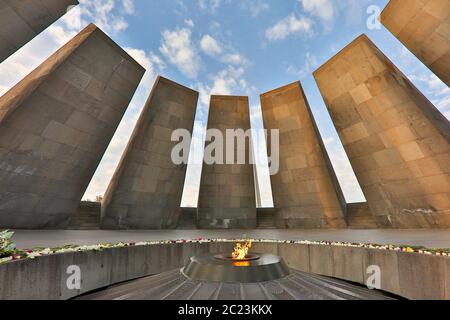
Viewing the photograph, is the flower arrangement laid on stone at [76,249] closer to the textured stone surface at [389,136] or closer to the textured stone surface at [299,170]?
the textured stone surface at [389,136]

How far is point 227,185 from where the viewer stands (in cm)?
1922

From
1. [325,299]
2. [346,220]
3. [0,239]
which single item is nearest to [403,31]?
[346,220]

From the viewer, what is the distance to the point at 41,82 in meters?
11.7

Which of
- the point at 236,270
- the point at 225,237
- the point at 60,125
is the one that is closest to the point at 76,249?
the point at 236,270

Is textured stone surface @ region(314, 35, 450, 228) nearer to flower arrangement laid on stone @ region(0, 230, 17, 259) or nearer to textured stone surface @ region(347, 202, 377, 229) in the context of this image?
textured stone surface @ region(347, 202, 377, 229)

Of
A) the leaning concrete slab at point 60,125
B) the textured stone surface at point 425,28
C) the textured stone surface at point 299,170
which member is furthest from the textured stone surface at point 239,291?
the textured stone surface at point 299,170

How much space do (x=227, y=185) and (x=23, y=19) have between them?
573 inches

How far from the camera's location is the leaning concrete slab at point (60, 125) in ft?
37.8

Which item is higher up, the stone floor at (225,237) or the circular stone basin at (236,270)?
the stone floor at (225,237)

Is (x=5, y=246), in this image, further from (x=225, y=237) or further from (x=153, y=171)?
(x=153, y=171)

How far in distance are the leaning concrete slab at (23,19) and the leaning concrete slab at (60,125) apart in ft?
4.79

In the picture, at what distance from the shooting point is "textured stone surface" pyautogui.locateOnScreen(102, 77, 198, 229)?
16.2m

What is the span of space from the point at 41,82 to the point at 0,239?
8570mm
